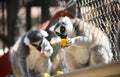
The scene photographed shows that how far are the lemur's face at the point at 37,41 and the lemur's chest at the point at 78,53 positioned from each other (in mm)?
460

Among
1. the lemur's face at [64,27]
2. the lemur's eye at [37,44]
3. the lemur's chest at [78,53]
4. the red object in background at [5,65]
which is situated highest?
the lemur's face at [64,27]

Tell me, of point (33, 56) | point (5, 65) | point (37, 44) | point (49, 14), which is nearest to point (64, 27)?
point (37, 44)

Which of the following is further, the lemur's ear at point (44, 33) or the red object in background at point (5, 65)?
the red object in background at point (5, 65)

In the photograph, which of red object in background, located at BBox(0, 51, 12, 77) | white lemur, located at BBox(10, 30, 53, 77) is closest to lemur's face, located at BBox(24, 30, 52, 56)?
white lemur, located at BBox(10, 30, 53, 77)

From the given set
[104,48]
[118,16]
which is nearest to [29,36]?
[104,48]

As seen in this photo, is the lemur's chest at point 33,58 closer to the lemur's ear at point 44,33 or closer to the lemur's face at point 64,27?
the lemur's ear at point 44,33

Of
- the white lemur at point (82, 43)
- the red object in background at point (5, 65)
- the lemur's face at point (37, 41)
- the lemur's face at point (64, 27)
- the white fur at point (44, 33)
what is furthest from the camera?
the red object in background at point (5, 65)

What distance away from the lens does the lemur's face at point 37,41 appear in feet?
20.2

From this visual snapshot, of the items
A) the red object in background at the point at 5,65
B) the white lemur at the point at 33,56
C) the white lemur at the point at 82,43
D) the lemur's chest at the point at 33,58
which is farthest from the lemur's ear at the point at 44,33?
the red object in background at the point at 5,65

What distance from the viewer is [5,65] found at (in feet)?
23.4

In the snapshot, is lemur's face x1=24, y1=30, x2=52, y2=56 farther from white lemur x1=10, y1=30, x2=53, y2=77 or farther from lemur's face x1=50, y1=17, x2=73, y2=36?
lemur's face x1=50, y1=17, x2=73, y2=36

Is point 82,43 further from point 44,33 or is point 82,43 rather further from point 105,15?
point 44,33

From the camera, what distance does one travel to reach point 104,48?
17.2ft

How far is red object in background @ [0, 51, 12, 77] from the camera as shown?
703cm
